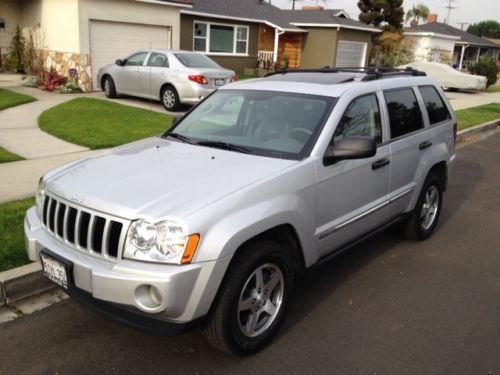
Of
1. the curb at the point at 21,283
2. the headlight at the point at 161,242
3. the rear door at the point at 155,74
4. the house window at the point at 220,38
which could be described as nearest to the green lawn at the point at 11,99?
the rear door at the point at 155,74

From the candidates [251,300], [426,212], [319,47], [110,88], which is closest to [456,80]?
[319,47]

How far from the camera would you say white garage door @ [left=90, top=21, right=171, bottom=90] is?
16.0 m

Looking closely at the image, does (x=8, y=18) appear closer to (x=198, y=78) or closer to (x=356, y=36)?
(x=198, y=78)

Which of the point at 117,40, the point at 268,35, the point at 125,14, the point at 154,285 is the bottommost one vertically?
the point at 154,285

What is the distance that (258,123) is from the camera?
4.23m

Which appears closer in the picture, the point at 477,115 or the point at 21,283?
the point at 21,283

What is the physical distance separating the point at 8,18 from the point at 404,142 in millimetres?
17670

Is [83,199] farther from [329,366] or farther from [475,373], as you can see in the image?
[475,373]

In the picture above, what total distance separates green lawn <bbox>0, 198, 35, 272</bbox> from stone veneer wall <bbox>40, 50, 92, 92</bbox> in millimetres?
11089

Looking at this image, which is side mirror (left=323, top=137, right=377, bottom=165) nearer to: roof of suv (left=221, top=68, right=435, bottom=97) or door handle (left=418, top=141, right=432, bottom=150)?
roof of suv (left=221, top=68, right=435, bottom=97)

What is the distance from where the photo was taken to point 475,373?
323cm

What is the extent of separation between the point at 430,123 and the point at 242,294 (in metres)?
3.18

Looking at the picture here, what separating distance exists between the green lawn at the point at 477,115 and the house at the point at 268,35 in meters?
10.7

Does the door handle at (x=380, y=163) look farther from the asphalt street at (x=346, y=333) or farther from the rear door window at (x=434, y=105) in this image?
the rear door window at (x=434, y=105)
